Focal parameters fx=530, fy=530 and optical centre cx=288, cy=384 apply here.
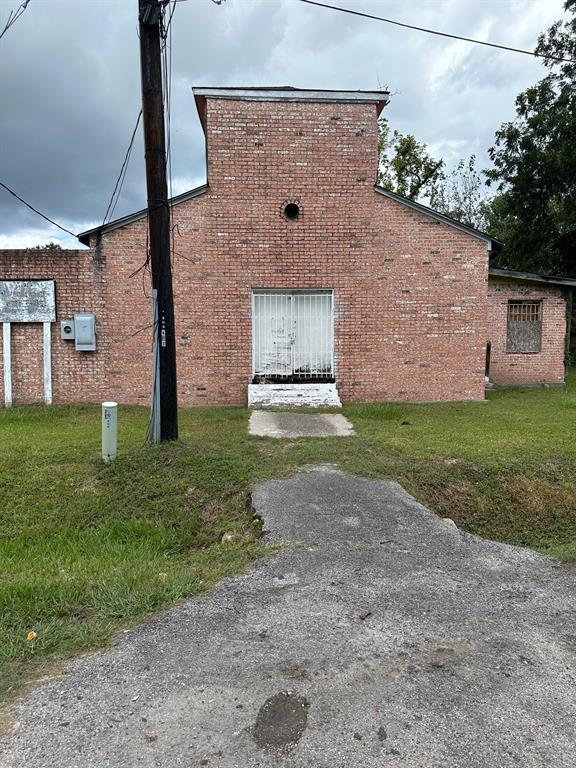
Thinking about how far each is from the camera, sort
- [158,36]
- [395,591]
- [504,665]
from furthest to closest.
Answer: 1. [158,36]
2. [395,591]
3. [504,665]

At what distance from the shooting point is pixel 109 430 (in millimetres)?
6637

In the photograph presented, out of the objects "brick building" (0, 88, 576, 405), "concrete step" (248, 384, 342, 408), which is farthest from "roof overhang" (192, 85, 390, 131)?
"concrete step" (248, 384, 342, 408)

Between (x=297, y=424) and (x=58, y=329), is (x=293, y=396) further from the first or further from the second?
(x=58, y=329)

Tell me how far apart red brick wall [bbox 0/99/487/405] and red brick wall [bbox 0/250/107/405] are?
83mm

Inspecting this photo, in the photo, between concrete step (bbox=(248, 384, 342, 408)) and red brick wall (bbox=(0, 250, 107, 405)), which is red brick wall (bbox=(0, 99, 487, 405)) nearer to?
red brick wall (bbox=(0, 250, 107, 405))

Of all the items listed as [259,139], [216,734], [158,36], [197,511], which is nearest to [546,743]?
[216,734]

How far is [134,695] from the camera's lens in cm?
249

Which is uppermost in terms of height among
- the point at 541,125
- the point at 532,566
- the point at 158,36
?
the point at 541,125

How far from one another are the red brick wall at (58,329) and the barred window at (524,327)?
35.8 feet

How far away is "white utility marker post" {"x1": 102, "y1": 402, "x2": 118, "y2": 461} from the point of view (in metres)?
6.55

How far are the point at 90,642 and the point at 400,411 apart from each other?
8.30m

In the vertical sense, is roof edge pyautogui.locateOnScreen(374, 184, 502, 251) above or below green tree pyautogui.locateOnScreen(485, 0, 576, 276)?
below

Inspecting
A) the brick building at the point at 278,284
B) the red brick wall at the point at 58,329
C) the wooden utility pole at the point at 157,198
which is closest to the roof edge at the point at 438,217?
the brick building at the point at 278,284

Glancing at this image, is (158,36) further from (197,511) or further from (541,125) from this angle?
(541,125)
